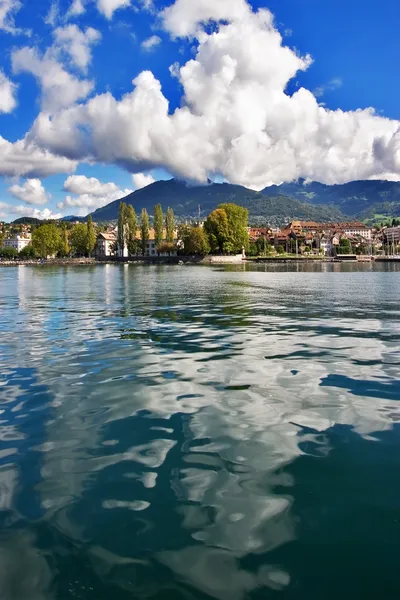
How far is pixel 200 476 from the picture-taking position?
589 centimetres

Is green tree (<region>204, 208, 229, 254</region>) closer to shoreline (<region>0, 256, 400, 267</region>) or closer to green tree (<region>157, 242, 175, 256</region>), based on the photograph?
shoreline (<region>0, 256, 400, 267</region>)

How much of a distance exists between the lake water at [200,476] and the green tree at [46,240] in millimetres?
→ 175139

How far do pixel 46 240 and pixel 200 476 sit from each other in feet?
601

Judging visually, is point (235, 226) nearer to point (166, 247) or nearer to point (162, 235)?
point (166, 247)

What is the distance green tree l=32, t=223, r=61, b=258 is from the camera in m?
179

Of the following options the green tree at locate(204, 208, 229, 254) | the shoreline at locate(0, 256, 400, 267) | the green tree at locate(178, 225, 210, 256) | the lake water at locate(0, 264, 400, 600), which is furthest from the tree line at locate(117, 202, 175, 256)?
the lake water at locate(0, 264, 400, 600)

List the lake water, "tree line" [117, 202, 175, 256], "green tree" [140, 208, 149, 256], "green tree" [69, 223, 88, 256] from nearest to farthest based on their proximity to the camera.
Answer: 1. the lake water
2. "tree line" [117, 202, 175, 256]
3. "green tree" [140, 208, 149, 256]
4. "green tree" [69, 223, 88, 256]

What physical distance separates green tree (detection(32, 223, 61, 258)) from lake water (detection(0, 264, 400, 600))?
175139 mm

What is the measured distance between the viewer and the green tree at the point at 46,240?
587ft

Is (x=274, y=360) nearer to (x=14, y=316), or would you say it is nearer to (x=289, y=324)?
(x=289, y=324)

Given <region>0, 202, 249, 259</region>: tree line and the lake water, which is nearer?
the lake water

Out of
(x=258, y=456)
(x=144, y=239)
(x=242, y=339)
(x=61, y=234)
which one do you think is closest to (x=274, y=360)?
(x=242, y=339)

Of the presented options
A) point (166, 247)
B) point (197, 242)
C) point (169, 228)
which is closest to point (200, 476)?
point (197, 242)

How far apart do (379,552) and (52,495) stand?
347 centimetres
